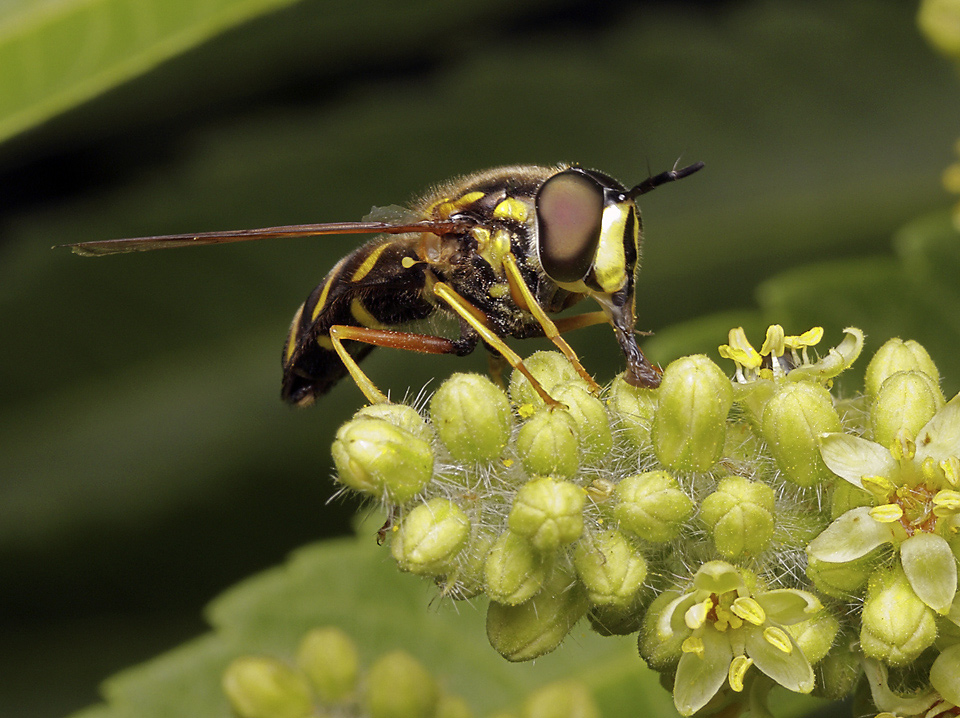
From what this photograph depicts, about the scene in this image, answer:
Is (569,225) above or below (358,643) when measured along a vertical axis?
above

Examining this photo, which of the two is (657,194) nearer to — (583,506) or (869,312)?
(869,312)

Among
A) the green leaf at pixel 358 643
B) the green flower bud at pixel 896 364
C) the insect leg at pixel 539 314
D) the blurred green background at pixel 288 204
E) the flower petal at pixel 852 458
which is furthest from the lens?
the blurred green background at pixel 288 204

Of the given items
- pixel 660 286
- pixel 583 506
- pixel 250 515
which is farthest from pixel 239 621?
pixel 660 286

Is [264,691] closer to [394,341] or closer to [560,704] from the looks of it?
[560,704]

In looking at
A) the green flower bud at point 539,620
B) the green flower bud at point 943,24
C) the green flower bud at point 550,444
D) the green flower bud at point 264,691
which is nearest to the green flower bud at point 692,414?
the green flower bud at point 550,444

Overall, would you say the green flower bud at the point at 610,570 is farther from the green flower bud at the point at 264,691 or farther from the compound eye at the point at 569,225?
the green flower bud at the point at 264,691

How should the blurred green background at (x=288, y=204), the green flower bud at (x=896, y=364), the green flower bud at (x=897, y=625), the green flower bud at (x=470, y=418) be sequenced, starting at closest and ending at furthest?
the green flower bud at (x=897, y=625)
the green flower bud at (x=470, y=418)
the green flower bud at (x=896, y=364)
the blurred green background at (x=288, y=204)

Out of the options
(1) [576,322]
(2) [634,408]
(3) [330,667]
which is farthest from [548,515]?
(3) [330,667]
